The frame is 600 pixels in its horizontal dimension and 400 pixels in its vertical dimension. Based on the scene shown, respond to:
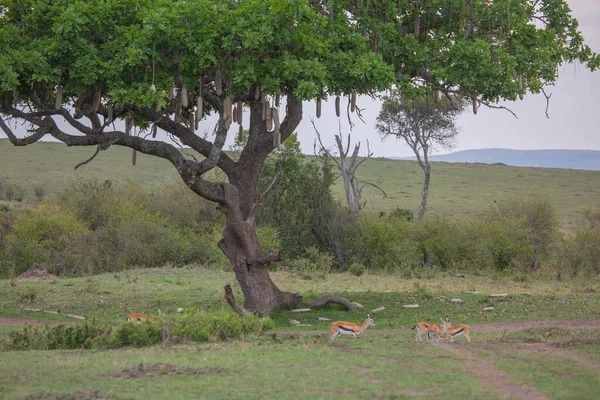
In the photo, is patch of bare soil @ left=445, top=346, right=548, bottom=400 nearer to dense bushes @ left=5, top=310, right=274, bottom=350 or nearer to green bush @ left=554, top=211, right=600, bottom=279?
dense bushes @ left=5, top=310, right=274, bottom=350

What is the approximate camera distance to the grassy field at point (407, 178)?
7375 cm

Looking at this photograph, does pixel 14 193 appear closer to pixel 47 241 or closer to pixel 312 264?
pixel 47 241

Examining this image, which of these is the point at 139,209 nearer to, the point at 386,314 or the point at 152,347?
the point at 386,314

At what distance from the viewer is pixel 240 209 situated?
1955 cm

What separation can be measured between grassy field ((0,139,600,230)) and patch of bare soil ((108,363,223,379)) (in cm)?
5811

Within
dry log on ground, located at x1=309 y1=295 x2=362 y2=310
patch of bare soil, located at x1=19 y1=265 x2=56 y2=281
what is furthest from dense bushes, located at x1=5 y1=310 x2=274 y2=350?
patch of bare soil, located at x1=19 y1=265 x2=56 y2=281

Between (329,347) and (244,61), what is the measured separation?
7.33 metres

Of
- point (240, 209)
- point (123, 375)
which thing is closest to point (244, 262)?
point (240, 209)

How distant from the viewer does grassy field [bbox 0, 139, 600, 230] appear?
7375 cm

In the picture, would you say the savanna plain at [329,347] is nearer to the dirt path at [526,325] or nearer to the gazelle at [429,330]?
the dirt path at [526,325]

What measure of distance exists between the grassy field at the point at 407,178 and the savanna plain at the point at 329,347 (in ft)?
135

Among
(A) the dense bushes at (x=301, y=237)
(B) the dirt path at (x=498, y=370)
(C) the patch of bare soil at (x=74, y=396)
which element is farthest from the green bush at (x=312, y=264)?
(C) the patch of bare soil at (x=74, y=396)

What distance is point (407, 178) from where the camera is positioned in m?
91.9

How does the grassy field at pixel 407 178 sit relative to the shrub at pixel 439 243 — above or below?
above
